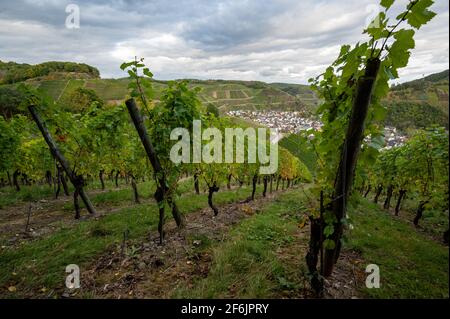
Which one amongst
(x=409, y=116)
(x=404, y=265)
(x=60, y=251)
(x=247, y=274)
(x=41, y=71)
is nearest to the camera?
(x=247, y=274)

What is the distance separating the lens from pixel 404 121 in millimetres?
105062

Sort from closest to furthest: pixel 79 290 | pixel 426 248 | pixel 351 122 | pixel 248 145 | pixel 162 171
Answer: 1. pixel 351 122
2. pixel 79 290
3. pixel 162 171
4. pixel 426 248
5. pixel 248 145

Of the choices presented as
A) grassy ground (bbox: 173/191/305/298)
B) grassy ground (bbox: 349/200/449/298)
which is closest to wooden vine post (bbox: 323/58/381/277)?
grassy ground (bbox: 173/191/305/298)

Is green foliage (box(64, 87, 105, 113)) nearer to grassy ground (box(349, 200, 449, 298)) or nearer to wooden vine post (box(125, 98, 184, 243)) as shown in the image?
wooden vine post (box(125, 98, 184, 243))

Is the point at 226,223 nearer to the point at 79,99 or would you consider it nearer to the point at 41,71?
the point at 79,99

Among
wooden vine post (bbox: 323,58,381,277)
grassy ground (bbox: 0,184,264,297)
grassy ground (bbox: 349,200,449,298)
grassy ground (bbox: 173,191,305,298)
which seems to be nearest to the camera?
wooden vine post (bbox: 323,58,381,277)

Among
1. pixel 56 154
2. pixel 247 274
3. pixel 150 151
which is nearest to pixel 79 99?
pixel 56 154

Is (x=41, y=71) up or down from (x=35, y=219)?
up

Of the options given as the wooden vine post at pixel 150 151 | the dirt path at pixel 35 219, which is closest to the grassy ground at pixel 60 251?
the dirt path at pixel 35 219
